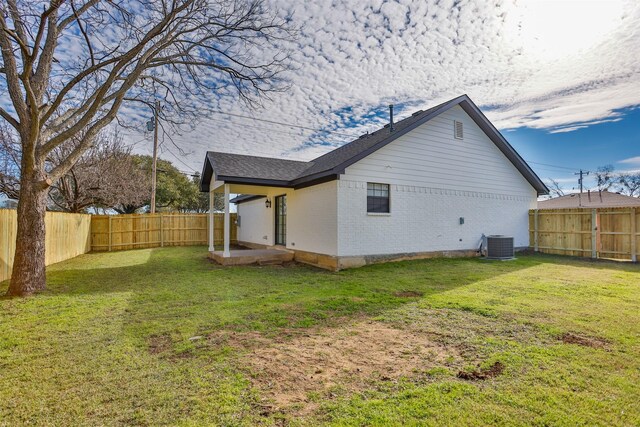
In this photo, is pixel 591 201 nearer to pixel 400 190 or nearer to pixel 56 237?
pixel 400 190

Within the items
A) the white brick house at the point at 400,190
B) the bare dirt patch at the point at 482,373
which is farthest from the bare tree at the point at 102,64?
the bare dirt patch at the point at 482,373

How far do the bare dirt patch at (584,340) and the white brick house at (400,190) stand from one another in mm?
6167

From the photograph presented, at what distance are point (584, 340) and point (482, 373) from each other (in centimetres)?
182

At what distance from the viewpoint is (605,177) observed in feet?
123

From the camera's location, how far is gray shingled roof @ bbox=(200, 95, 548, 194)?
34.1 ft

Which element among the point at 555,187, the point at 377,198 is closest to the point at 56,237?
the point at 377,198

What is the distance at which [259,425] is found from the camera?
2355 millimetres

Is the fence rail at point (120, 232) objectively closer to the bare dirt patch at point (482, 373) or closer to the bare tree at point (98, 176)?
the bare tree at point (98, 176)

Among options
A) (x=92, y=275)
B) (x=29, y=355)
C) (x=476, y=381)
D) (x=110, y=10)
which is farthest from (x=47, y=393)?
(x=110, y=10)

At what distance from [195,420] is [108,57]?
9007 mm

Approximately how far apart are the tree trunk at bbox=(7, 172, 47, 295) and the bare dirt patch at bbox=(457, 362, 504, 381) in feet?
26.8

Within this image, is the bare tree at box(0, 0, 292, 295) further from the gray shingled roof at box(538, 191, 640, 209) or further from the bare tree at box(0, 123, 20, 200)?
the gray shingled roof at box(538, 191, 640, 209)

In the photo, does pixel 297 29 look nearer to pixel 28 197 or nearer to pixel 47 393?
pixel 28 197

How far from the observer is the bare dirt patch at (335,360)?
2943 millimetres
